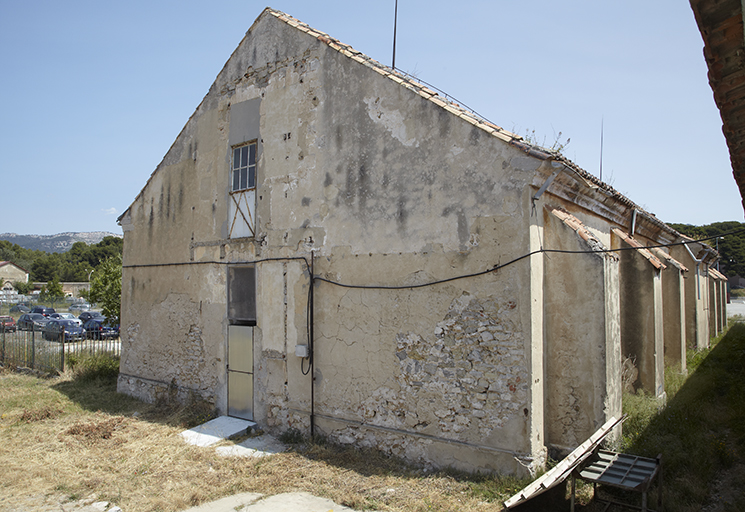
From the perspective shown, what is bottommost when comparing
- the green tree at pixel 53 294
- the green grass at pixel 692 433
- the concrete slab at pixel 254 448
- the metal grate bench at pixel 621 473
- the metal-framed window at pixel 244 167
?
the concrete slab at pixel 254 448

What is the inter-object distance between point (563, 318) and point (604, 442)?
181 cm

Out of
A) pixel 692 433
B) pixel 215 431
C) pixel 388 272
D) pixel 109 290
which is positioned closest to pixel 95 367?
pixel 109 290

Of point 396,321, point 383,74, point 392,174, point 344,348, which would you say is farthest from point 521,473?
point 383,74

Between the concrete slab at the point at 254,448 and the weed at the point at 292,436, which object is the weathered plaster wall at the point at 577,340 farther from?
the concrete slab at the point at 254,448

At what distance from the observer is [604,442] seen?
20.6 feet

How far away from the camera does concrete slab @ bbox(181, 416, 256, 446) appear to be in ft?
27.0

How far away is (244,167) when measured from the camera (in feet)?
31.9

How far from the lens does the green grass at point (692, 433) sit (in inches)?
219

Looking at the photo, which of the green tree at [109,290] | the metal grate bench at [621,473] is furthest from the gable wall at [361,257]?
the green tree at [109,290]

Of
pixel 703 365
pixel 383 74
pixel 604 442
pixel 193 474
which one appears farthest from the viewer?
pixel 703 365

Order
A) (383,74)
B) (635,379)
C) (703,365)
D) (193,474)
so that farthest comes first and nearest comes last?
(703,365) < (635,379) < (383,74) < (193,474)

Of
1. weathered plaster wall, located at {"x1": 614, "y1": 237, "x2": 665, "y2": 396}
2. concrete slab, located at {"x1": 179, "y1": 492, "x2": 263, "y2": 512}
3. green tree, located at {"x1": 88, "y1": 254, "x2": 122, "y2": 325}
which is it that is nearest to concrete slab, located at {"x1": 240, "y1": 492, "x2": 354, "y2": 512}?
concrete slab, located at {"x1": 179, "y1": 492, "x2": 263, "y2": 512}

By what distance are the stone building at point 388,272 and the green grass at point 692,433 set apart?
684 millimetres

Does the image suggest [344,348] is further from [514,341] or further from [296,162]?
[296,162]
